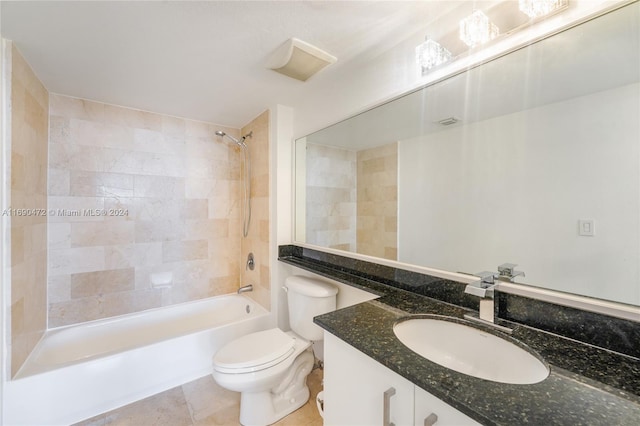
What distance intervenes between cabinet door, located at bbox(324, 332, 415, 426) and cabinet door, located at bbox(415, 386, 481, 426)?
0.9 inches

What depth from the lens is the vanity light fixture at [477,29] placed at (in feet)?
3.37

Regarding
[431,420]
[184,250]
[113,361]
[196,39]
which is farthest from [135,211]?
[431,420]

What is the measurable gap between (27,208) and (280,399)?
79.5 inches

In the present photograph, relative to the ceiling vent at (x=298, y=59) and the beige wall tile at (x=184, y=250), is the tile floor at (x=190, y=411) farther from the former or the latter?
the ceiling vent at (x=298, y=59)

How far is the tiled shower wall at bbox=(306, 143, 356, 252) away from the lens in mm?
2043

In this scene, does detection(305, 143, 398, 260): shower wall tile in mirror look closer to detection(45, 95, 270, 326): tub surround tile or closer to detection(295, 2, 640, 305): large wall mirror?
detection(295, 2, 640, 305): large wall mirror

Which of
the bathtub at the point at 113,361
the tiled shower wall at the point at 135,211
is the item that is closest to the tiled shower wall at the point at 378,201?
the tiled shower wall at the point at 135,211

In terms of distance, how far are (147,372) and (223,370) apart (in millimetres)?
804

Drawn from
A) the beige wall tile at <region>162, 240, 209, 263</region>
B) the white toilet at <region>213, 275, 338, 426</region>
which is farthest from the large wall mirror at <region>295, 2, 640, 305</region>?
the beige wall tile at <region>162, 240, 209, 263</region>

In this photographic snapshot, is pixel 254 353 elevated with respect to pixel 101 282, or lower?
lower

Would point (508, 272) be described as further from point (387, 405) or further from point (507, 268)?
point (387, 405)

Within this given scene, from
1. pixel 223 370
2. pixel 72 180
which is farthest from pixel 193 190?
pixel 223 370

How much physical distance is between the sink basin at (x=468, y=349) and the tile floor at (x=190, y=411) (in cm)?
102

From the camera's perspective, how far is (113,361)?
169 cm
